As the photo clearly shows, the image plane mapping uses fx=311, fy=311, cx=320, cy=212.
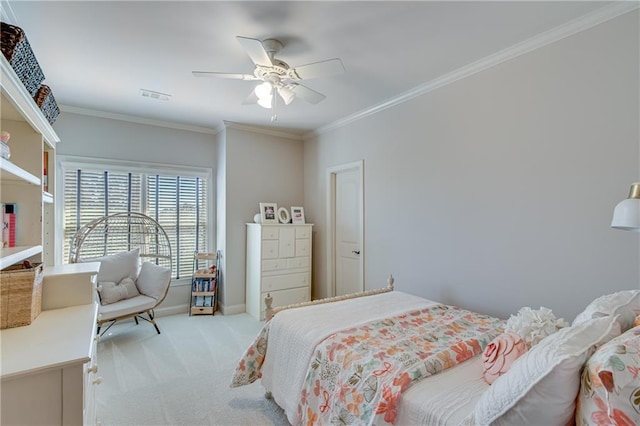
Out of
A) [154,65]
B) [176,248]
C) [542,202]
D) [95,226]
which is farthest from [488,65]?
[95,226]

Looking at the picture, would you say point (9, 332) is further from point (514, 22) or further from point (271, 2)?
point (514, 22)

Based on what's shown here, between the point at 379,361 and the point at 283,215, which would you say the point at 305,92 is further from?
the point at 283,215

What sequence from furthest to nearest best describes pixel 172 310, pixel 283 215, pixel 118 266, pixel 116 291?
pixel 283 215
pixel 172 310
pixel 118 266
pixel 116 291

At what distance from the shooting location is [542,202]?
2.25 metres

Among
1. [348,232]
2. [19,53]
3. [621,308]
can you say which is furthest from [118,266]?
[621,308]

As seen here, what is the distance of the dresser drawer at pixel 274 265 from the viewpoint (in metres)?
4.02

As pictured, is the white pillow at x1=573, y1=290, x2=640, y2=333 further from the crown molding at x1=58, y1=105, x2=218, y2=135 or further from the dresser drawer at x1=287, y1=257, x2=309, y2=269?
the crown molding at x1=58, y1=105, x2=218, y2=135

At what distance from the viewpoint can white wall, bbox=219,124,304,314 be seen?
14.0ft

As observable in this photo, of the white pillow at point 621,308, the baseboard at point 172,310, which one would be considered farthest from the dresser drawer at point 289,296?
the white pillow at point 621,308

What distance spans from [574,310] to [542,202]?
76cm

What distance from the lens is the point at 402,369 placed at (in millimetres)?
1406

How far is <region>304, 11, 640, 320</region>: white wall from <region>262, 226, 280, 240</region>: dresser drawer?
4.46 feet

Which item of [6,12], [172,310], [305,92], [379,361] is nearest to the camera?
[379,361]

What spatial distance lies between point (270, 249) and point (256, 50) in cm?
258
